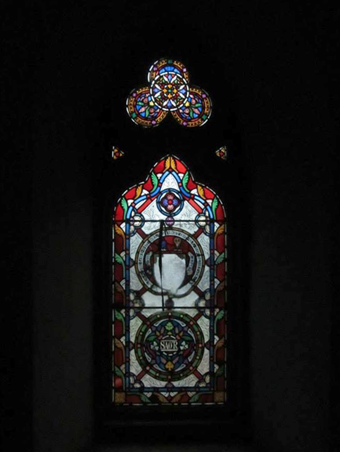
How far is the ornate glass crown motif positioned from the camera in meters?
2.94

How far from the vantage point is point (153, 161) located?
292cm

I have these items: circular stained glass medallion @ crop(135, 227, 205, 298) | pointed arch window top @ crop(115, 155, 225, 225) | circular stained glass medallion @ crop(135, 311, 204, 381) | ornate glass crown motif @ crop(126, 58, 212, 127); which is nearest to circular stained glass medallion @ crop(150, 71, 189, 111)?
ornate glass crown motif @ crop(126, 58, 212, 127)

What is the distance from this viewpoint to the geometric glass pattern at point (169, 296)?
2.89m

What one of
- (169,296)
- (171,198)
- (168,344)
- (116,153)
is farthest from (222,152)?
(168,344)

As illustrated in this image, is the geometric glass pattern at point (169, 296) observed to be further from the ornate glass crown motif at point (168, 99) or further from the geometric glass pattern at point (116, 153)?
the ornate glass crown motif at point (168, 99)

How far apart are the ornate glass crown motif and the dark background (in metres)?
0.04

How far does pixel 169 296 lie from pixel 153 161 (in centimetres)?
63

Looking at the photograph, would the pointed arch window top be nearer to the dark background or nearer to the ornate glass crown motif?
the dark background

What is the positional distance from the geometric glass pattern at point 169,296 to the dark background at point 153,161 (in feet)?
0.37

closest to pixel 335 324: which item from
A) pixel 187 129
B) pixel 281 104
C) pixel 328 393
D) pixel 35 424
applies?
pixel 328 393

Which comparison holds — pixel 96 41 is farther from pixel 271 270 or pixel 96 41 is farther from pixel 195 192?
pixel 271 270

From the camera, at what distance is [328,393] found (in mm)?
2049

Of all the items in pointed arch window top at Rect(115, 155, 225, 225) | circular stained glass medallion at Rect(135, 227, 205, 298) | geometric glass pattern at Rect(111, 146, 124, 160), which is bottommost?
circular stained glass medallion at Rect(135, 227, 205, 298)

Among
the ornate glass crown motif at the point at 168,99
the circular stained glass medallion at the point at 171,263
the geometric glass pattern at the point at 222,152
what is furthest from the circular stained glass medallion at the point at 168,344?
the ornate glass crown motif at the point at 168,99
